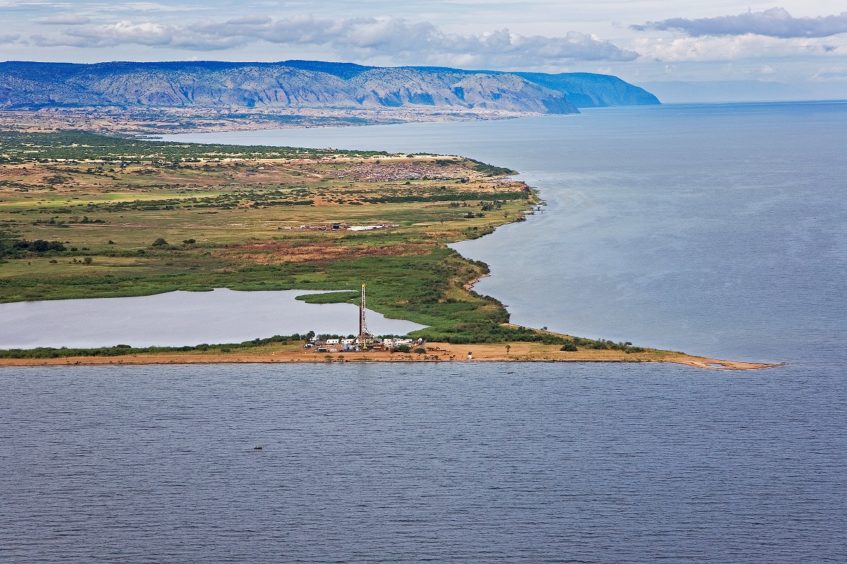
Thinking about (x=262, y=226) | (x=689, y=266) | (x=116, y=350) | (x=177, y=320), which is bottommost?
(x=116, y=350)

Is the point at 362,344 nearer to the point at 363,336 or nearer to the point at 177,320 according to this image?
the point at 363,336

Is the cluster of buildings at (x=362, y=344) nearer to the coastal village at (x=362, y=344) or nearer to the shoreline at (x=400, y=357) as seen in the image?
the coastal village at (x=362, y=344)

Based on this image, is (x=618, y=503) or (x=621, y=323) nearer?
(x=618, y=503)

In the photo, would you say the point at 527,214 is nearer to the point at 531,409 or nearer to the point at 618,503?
the point at 531,409

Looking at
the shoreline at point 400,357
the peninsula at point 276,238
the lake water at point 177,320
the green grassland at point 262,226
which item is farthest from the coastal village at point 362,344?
the lake water at point 177,320

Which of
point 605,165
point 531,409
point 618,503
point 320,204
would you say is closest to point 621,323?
point 531,409

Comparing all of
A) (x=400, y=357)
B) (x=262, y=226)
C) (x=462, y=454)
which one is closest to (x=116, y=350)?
(x=400, y=357)

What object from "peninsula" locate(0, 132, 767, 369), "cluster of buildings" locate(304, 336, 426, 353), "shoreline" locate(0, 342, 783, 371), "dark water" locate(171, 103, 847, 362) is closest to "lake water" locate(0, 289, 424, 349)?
"peninsula" locate(0, 132, 767, 369)
